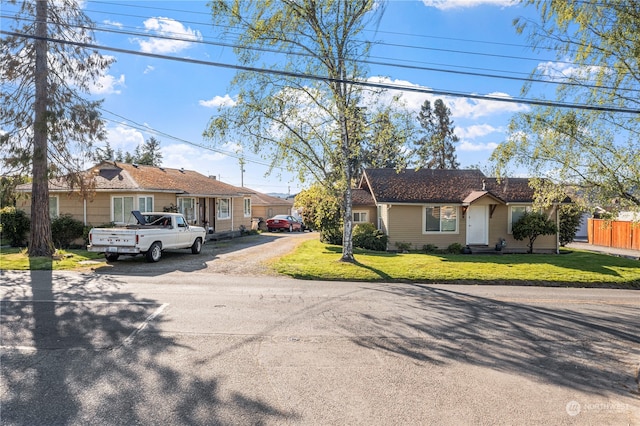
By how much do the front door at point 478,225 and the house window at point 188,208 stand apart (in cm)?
1645

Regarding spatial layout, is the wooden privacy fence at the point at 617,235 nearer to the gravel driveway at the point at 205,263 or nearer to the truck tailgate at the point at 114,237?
the gravel driveway at the point at 205,263

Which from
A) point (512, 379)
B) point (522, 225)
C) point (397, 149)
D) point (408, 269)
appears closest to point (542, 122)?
point (397, 149)

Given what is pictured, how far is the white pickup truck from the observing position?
45.0 feet

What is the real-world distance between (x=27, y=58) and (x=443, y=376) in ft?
61.1

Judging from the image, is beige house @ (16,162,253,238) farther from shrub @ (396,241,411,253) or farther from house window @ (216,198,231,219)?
shrub @ (396,241,411,253)

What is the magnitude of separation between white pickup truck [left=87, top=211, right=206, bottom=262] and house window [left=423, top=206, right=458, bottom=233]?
12196 millimetres

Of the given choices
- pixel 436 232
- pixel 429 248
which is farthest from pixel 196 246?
pixel 436 232

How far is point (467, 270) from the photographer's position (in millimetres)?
14289

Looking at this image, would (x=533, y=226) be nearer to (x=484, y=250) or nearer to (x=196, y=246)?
(x=484, y=250)

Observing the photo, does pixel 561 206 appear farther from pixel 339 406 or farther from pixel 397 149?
pixel 339 406

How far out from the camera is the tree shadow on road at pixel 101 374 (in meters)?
3.88

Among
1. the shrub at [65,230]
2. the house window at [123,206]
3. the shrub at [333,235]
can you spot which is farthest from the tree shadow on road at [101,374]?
the shrub at [333,235]

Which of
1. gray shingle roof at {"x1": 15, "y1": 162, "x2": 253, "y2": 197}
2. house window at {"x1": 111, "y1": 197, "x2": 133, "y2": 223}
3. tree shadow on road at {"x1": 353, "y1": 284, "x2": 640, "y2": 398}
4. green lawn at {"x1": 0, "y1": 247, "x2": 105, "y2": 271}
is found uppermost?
gray shingle roof at {"x1": 15, "y1": 162, "x2": 253, "y2": 197}

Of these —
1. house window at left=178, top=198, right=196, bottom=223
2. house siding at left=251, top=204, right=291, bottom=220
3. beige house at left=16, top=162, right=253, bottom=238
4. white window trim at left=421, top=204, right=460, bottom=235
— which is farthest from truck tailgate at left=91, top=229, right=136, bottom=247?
house siding at left=251, top=204, right=291, bottom=220
